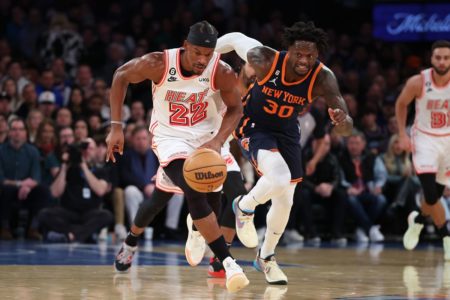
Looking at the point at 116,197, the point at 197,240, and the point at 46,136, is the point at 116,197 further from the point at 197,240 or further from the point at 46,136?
the point at 197,240

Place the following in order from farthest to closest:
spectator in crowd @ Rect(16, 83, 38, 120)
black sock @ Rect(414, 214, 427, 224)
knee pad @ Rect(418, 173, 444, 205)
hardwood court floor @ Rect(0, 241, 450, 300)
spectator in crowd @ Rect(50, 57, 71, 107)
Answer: spectator in crowd @ Rect(50, 57, 71, 107) < spectator in crowd @ Rect(16, 83, 38, 120) < black sock @ Rect(414, 214, 427, 224) < knee pad @ Rect(418, 173, 444, 205) < hardwood court floor @ Rect(0, 241, 450, 300)

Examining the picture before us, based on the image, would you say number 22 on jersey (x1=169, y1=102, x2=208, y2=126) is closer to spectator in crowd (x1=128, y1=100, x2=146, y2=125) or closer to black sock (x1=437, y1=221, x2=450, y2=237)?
black sock (x1=437, y1=221, x2=450, y2=237)

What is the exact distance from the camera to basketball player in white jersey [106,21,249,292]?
675 centimetres

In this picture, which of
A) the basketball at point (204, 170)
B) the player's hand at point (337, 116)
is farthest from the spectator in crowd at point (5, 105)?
the player's hand at point (337, 116)

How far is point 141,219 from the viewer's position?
761cm

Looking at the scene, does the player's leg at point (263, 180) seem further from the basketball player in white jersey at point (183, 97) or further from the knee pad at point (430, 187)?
the knee pad at point (430, 187)

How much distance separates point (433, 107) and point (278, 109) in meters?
2.94

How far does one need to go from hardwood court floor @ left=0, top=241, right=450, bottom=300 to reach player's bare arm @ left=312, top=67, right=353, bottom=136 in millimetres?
→ 1142

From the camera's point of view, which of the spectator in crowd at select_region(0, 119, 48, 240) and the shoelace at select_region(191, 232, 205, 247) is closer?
the shoelace at select_region(191, 232, 205, 247)

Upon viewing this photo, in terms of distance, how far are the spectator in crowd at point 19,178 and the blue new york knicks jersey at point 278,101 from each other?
5.12 meters

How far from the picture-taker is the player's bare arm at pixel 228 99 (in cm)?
681

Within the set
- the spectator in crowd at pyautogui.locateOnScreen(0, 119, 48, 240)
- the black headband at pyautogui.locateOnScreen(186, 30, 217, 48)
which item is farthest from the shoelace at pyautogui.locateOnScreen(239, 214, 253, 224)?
the spectator in crowd at pyautogui.locateOnScreen(0, 119, 48, 240)

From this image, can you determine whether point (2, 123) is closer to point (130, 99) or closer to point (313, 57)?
point (130, 99)

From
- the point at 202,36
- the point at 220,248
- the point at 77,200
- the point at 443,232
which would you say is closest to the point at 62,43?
the point at 77,200
